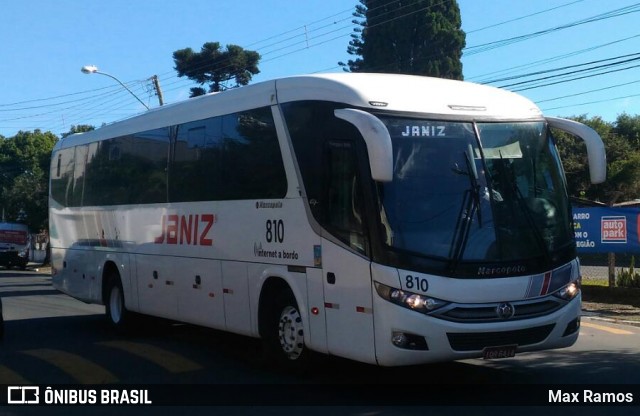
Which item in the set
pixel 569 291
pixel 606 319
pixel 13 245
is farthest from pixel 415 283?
pixel 13 245

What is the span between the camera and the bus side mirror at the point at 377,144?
24.6 ft

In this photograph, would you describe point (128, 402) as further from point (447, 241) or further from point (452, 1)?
point (452, 1)

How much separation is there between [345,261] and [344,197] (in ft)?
2.27

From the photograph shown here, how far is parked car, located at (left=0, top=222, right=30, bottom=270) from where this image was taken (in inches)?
1759

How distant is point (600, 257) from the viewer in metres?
28.0

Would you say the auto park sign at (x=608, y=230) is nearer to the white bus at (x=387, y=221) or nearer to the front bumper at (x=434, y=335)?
the white bus at (x=387, y=221)

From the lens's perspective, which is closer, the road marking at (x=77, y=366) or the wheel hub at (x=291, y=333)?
the wheel hub at (x=291, y=333)

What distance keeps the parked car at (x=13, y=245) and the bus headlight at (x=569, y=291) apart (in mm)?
41372

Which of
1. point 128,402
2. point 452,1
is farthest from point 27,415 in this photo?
point 452,1

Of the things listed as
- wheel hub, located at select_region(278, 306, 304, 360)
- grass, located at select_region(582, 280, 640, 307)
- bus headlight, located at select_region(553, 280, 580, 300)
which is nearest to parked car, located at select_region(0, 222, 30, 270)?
grass, located at select_region(582, 280, 640, 307)

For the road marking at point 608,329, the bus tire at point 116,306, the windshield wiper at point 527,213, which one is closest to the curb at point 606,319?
the road marking at point 608,329

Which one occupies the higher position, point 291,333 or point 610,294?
point 291,333

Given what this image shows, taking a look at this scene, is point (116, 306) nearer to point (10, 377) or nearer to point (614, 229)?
point (10, 377)

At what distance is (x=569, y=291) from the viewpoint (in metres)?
8.44
